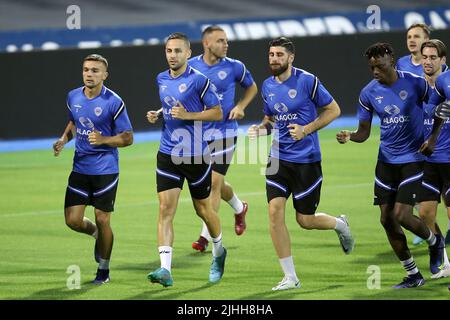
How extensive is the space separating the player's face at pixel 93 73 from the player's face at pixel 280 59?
1722 millimetres

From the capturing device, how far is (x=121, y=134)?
1183 centimetres

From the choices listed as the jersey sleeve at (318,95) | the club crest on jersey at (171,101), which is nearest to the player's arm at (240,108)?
the club crest on jersey at (171,101)

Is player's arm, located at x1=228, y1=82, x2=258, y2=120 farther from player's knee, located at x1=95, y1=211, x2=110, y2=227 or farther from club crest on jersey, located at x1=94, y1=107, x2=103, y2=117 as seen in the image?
player's knee, located at x1=95, y1=211, x2=110, y2=227

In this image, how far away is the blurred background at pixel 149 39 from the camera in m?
24.5

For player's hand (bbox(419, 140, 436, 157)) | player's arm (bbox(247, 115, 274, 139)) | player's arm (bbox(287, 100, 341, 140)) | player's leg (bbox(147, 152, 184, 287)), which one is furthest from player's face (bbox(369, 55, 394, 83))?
player's leg (bbox(147, 152, 184, 287))

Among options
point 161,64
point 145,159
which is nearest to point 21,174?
point 145,159

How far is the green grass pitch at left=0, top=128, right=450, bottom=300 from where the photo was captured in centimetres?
1145

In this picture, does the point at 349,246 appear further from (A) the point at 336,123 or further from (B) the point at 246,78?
(A) the point at 336,123

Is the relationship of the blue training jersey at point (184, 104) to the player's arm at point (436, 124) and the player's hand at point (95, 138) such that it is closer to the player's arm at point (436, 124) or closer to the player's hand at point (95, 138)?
the player's hand at point (95, 138)

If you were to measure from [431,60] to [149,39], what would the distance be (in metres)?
15.6

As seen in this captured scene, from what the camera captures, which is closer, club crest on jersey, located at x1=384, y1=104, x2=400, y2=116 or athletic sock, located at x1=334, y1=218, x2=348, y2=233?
club crest on jersey, located at x1=384, y1=104, x2=400, y2=116

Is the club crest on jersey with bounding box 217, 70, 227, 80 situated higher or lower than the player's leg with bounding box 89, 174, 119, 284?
higher

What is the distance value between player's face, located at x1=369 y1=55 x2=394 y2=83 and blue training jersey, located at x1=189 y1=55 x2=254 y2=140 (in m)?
3.09

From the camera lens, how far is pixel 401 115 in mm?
Answer: 11516
